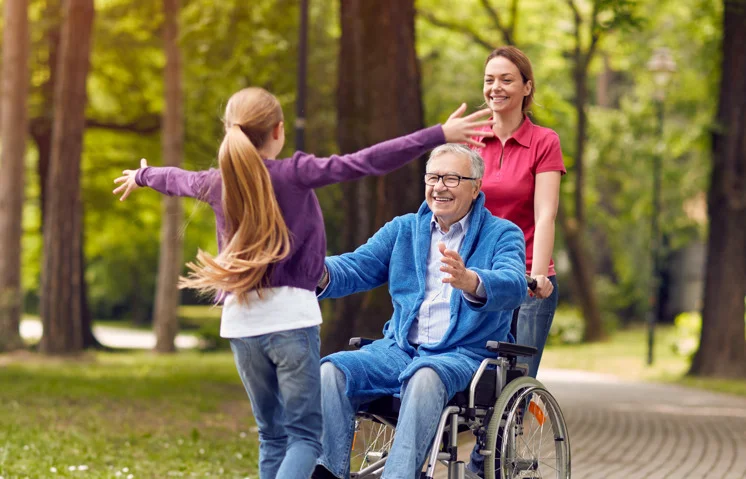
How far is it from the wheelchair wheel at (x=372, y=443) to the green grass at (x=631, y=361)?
35.2 feet

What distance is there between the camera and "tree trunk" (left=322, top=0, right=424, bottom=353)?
11.5 metres

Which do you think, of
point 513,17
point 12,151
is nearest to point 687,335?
point 513,17

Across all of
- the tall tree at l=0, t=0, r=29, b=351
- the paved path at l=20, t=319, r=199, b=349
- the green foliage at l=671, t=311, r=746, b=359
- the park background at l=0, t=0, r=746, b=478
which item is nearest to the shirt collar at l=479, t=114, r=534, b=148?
the park background at l=0, t=0, r=746, b=478

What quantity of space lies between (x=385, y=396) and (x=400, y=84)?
6979mm

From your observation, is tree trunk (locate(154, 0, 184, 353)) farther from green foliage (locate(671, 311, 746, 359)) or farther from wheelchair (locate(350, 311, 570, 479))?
wheelchair (locate(350, 311, 570, 479))

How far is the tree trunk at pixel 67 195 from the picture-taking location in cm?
1916

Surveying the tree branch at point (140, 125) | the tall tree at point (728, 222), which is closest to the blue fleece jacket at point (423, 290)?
the tall tree at point (728, 222)

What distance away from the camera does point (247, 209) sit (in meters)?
4.19

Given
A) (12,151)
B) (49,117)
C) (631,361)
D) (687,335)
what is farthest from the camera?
(49,117)

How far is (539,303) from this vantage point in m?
5.52

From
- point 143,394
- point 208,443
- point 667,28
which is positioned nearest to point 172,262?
point 143,394

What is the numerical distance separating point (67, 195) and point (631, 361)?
11134 mm

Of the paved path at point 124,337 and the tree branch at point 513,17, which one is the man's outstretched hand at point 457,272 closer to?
the tree branch at point 513,17

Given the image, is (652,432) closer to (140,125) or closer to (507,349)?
(507,349)
